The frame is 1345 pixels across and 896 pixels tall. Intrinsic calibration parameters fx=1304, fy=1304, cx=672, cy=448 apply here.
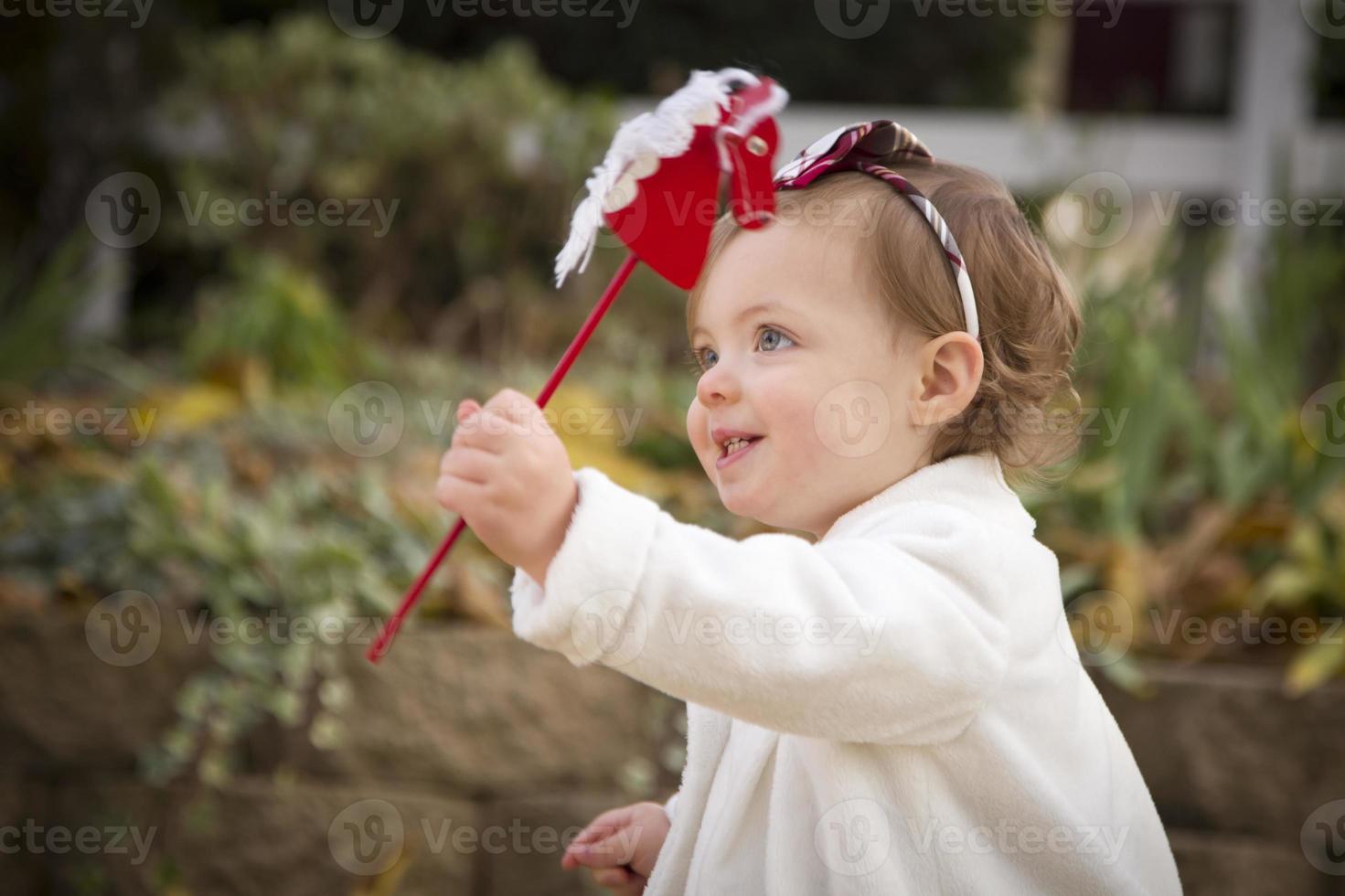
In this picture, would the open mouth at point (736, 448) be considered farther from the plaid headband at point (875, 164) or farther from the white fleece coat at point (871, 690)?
the plaid headband at point (875, 164)

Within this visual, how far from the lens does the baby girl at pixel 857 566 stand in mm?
1157

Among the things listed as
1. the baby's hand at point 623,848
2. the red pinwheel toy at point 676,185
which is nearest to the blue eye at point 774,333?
the red pinwheel toy at point 676,185

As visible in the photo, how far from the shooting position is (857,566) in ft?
4.02

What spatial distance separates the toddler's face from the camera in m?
1.34

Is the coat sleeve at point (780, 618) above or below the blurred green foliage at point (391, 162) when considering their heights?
above

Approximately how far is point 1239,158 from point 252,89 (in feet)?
25.9

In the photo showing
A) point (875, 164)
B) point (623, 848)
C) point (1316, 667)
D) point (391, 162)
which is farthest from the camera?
point (391, 162)

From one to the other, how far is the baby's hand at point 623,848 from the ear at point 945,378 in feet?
2.00

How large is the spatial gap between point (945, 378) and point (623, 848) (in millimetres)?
694

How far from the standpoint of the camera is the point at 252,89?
7859 millimetres

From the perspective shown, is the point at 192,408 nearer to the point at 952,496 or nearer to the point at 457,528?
the point at 457,528

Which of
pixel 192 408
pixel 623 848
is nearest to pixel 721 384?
pixel 623 848

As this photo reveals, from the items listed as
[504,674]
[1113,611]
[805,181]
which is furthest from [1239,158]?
[805,181]

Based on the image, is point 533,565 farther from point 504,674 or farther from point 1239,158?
point 1239,158
